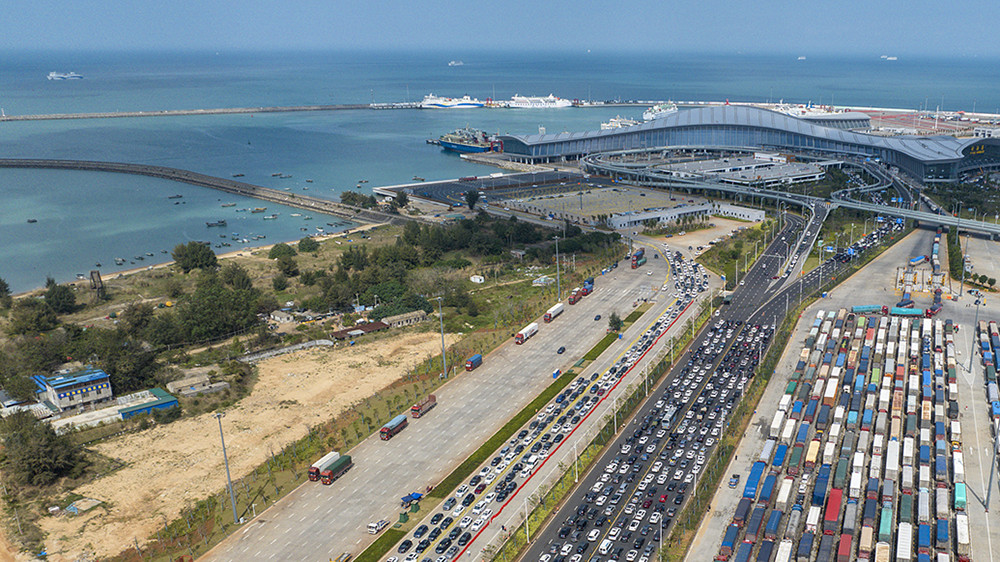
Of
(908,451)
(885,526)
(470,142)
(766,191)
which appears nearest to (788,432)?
(908,451)

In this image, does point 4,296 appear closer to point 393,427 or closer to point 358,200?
point 393,427

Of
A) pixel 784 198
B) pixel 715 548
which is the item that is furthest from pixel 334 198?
pixel 715 548

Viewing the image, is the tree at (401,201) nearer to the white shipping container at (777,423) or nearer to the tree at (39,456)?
the tree at (39,456)

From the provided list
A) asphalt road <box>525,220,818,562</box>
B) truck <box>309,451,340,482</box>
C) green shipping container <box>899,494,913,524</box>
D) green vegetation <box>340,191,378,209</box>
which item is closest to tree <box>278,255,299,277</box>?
green vegetation <box>340,191,378,209</box>

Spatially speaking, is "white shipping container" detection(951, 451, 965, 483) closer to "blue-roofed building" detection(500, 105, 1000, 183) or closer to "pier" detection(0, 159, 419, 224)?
"pier" detection(0, 159, 419, 224)

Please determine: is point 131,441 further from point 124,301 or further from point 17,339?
point 124,301

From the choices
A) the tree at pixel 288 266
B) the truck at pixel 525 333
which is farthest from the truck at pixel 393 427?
the tree at pixel 288 266
